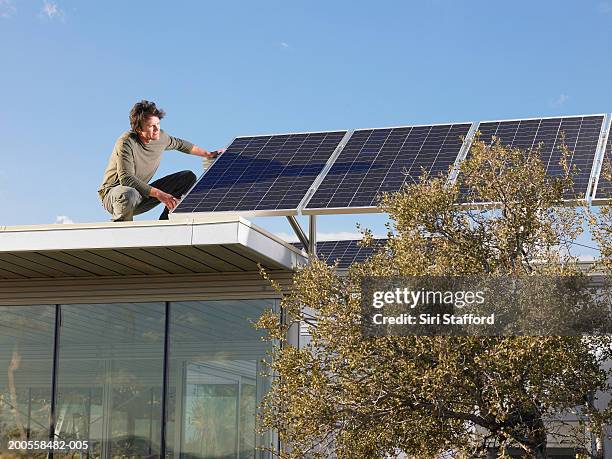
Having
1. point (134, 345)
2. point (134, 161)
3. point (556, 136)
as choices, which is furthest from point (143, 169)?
point (556, 136)

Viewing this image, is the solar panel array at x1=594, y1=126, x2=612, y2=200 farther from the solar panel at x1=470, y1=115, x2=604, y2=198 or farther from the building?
the building

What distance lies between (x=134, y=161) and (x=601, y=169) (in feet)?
23.2

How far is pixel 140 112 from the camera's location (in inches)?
627

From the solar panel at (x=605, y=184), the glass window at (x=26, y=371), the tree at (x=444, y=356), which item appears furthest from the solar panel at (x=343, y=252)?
the tree at (x=444, y=356)

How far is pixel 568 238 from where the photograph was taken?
38.0 feet

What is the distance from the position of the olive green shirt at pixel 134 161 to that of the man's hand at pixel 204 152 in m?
0.43

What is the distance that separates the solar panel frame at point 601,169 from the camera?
1214cm

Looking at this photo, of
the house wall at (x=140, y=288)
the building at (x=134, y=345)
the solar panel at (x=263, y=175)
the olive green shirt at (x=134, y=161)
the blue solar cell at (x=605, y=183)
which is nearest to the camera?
the blue solar cell at (x=605, y=183)

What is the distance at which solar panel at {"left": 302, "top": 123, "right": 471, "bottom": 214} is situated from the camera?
1370 cm

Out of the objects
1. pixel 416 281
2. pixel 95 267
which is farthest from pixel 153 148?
pixel 416 281

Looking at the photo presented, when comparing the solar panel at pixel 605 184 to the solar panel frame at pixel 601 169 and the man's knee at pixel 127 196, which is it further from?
the man's knee at pixel 127 196

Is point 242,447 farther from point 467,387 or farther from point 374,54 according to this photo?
point 374,54

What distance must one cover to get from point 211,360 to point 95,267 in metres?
2.18

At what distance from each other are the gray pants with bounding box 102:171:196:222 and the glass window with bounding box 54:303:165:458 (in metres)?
1.43
